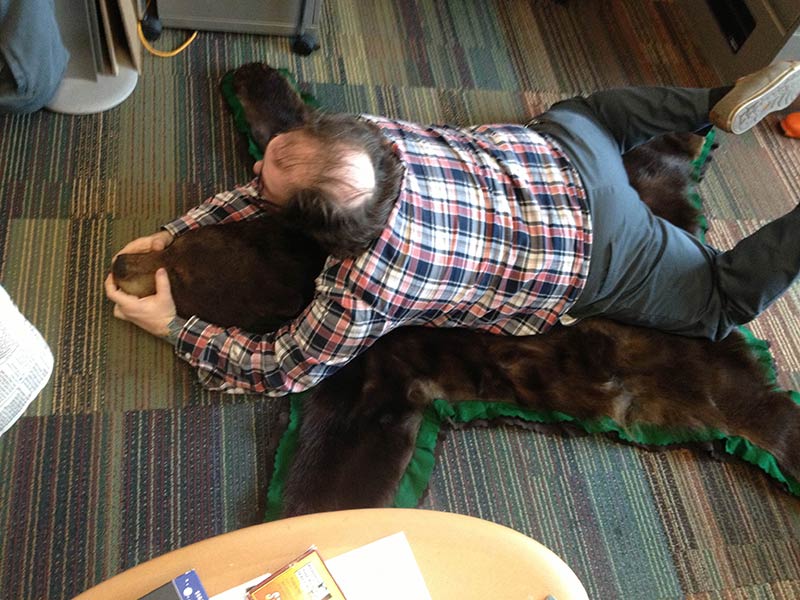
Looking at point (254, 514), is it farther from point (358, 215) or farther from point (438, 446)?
point (358, 215)

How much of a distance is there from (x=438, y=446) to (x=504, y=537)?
427 millimetres

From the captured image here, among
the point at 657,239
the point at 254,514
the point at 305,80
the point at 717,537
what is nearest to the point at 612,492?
the point at 717,537

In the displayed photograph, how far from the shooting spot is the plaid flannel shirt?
3.46 ft

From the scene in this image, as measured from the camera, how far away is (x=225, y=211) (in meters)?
1.27

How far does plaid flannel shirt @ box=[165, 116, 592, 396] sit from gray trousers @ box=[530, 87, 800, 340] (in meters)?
0.05

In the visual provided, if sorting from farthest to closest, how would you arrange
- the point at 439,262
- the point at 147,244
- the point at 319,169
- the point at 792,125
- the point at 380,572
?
the point at 792,125 → the point at 147,244 → the point at 439,262 → the point at 319,169 → the point at 380,572

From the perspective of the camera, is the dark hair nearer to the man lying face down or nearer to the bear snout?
the man lying face down

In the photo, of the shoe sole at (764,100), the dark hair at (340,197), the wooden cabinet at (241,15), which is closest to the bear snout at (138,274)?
the dark hair at (340,197)

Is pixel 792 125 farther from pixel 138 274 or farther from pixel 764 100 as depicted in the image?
pixel 138 274

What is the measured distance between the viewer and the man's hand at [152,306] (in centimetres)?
115

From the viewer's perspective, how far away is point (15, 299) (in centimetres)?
120

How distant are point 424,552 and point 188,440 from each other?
0.56 m

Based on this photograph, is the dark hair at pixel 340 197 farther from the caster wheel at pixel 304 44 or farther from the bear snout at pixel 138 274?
the caster wheel at pixel 304 44

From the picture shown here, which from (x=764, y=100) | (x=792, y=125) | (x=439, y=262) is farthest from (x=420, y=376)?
(x=792, y=125)
